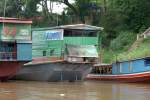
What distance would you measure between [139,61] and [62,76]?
4.67 metres

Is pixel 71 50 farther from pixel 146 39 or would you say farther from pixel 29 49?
pixel 146 39

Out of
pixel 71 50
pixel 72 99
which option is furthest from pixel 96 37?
pixel 72 99

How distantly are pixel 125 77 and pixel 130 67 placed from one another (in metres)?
0.82

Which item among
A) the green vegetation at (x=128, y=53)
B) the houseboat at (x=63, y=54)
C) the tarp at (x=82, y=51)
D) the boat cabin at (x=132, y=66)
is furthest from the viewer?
the green vegetation at (x=128, y=53)

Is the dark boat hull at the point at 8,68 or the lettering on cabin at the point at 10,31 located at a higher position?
the lettering on cabin at the point at 10,31

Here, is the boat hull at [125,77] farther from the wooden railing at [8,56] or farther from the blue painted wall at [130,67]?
the wooden railing at [8,56]

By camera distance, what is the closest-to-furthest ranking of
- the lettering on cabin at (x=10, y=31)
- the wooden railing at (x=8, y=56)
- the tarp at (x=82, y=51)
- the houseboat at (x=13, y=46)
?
the lettering on cabin at (x=10, y=31) < the houseboat at (x=13, y=46) < the wooden railing at (x=8, y=56) < the tarp at (x=82, y=51)

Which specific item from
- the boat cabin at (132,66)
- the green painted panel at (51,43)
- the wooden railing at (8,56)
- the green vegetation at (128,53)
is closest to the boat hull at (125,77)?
the boat cabin at (132,66)

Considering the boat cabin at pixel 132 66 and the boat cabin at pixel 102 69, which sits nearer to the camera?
the boat cabin at pixel 132 66

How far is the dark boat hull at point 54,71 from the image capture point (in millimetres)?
28266

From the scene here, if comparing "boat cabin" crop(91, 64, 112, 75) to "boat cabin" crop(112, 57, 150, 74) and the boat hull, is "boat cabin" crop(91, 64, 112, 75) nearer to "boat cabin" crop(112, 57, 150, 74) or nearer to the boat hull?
the boat hull

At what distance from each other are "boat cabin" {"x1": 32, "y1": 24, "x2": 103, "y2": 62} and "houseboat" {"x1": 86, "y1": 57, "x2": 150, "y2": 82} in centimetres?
172

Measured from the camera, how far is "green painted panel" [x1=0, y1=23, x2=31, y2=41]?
25.9m

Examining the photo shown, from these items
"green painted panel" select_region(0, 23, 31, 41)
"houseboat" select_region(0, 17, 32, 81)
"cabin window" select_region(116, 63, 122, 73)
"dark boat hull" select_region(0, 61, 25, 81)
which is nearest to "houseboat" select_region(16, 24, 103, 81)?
"cabin window" select_region(116, 63, 122, 73)
